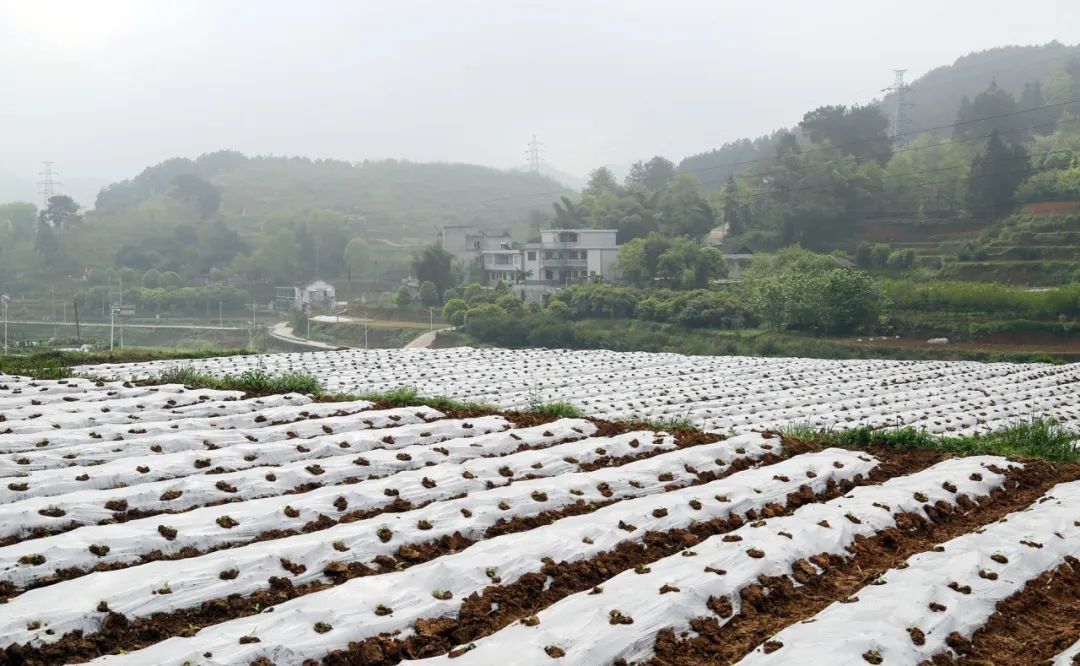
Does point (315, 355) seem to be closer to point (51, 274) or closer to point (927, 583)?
point (927, 583)

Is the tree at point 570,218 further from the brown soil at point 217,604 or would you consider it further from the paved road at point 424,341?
the brown soil at point 217,604

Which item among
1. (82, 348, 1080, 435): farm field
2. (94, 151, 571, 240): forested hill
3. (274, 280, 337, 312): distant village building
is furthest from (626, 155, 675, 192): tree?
(82, 348, 1080, 435): farm field

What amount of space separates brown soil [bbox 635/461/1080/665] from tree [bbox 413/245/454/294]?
121 feet

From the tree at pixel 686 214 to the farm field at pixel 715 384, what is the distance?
2929cm

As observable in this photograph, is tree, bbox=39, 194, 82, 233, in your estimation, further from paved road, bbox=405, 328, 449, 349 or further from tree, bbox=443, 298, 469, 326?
paved road, bbox=405, 328, 449, 349

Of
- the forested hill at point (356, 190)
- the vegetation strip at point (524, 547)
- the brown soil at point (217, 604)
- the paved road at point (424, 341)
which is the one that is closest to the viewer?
the brown soil at point (217, 604)

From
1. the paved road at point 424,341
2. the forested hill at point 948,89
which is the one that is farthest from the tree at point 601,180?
the paved road at point 424,341

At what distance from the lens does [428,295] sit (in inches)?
1604

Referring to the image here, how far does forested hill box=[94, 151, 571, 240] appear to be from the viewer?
78044 mm

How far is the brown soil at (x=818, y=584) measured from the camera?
4062 mm

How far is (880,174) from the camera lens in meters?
45.4

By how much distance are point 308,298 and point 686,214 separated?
745 inches

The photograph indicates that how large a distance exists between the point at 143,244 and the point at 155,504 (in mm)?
56338

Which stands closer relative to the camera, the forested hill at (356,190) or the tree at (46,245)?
the tree at (46,245)
